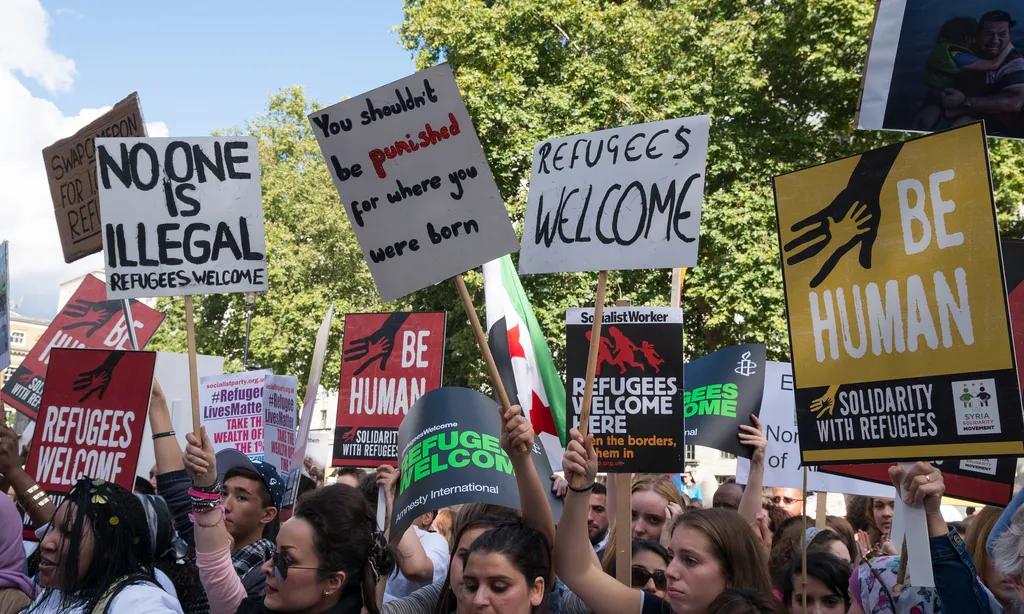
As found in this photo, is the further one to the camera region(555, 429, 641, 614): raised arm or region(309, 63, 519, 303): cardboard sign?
region(309, 63, 519, 303): cardboard sign

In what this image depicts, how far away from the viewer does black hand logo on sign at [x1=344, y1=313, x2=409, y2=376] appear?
666cm

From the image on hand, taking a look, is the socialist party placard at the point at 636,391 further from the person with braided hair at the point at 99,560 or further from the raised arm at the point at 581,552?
the person with braided hair at the point at 99,560

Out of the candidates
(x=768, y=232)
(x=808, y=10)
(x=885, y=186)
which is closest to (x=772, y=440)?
(x=885, y=186)

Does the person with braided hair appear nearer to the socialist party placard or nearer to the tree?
the socialist party placard

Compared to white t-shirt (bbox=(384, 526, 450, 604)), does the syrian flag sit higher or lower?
higher

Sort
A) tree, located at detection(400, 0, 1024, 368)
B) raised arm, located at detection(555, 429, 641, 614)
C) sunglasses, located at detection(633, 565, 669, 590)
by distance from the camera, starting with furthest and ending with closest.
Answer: tree, located at detection(400, 0, 1024, 368) < sunglasses, located at detection(633, 565, 669, 590) < raised arm, located at detection(555, 429, 641, 614)

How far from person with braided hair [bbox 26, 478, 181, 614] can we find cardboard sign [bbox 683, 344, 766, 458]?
3706 millimetres

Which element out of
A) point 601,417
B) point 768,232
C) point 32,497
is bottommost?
point 32,497

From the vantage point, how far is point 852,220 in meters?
3.46

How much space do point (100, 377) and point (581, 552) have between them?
288 cm

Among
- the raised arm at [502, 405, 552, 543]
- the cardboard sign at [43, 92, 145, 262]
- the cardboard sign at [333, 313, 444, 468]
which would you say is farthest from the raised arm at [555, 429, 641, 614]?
the cardboard sign at [43, 92, 145, 262]

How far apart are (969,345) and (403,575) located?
251 centimetres

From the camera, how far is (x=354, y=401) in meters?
6.52

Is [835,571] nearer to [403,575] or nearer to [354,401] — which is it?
[403,575]
